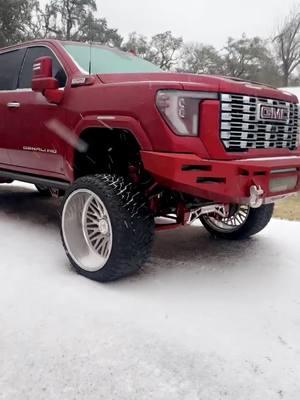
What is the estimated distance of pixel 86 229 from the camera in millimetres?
3215

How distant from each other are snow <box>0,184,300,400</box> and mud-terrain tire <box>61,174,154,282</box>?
0.15 m

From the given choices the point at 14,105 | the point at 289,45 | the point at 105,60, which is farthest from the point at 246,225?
the point at 289,45

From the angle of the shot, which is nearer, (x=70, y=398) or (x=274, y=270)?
(x=70, y=398)

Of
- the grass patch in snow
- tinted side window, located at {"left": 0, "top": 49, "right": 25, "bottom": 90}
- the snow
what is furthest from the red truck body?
the grass patch in snow

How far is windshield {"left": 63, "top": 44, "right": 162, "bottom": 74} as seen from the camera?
3.65 m

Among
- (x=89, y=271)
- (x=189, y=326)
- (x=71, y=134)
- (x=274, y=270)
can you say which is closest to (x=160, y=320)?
(x=189, y=326)

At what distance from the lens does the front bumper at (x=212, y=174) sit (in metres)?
2.54

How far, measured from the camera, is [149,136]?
2660 millimetres

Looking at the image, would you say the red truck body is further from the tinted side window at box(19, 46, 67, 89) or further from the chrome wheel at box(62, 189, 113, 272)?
the tinted side window at box(19, 46, 67, 89)

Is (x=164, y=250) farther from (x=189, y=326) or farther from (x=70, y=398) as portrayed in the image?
(x=70, y=398)

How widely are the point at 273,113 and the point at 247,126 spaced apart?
33 cm

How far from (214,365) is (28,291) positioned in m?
1.35

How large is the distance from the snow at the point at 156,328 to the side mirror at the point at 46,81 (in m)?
1.35

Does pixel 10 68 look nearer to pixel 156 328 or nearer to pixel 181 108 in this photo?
pixel 181 108
